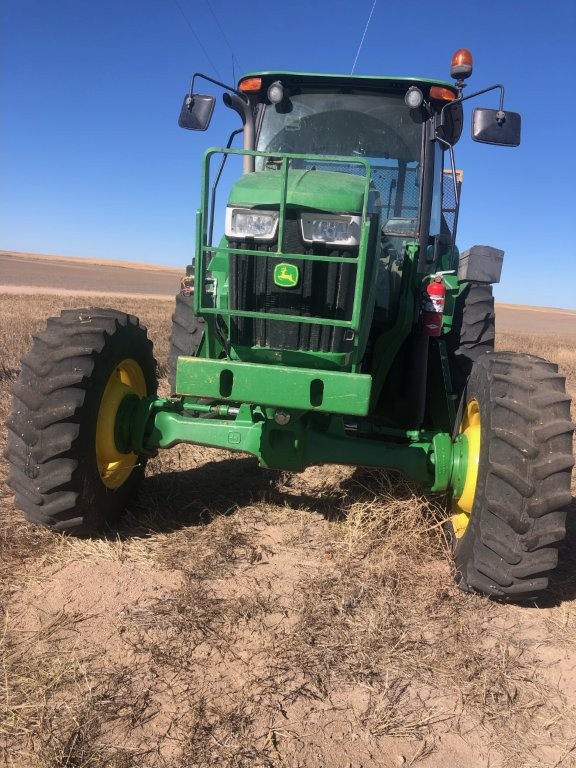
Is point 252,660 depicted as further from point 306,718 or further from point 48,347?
point 48,347

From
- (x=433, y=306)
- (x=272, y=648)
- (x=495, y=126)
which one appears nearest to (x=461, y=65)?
(x=495, y=126)

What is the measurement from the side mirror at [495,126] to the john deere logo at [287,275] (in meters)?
1.61

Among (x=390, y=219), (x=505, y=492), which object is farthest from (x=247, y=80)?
(x=505, y=492)

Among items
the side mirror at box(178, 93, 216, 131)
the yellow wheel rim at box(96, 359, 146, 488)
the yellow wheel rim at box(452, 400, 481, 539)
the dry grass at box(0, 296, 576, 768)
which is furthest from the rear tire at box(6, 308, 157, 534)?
the yellow wheel rim at box(452, 400, 481, 539)

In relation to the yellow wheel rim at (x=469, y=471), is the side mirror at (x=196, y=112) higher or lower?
higher

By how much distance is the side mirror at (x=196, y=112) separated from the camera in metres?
4.14

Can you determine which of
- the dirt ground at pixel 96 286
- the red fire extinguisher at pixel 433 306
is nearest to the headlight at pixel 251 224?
the red fire extinguisher at pixel 433 306

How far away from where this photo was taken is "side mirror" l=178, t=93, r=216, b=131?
414 centimetres

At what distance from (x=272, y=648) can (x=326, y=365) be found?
49.8 inches

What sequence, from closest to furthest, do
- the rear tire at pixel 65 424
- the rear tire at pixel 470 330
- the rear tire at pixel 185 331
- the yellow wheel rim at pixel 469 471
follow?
the rear tire at pixel 65 424 → the yellow wheel rim at pixel 469 471 → the rear tire at pixel 185 331 → the rear tire at pixel 470 330

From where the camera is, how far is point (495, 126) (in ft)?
12.0

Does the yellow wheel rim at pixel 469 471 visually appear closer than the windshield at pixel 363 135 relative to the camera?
Yes

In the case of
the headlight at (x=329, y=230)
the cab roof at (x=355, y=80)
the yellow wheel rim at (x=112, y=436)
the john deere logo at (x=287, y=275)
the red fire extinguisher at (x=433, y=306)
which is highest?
the cab roof at (x=355, y=80)

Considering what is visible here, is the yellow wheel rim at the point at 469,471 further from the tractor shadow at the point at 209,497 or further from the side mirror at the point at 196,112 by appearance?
the side mirror at the point at 196,112
